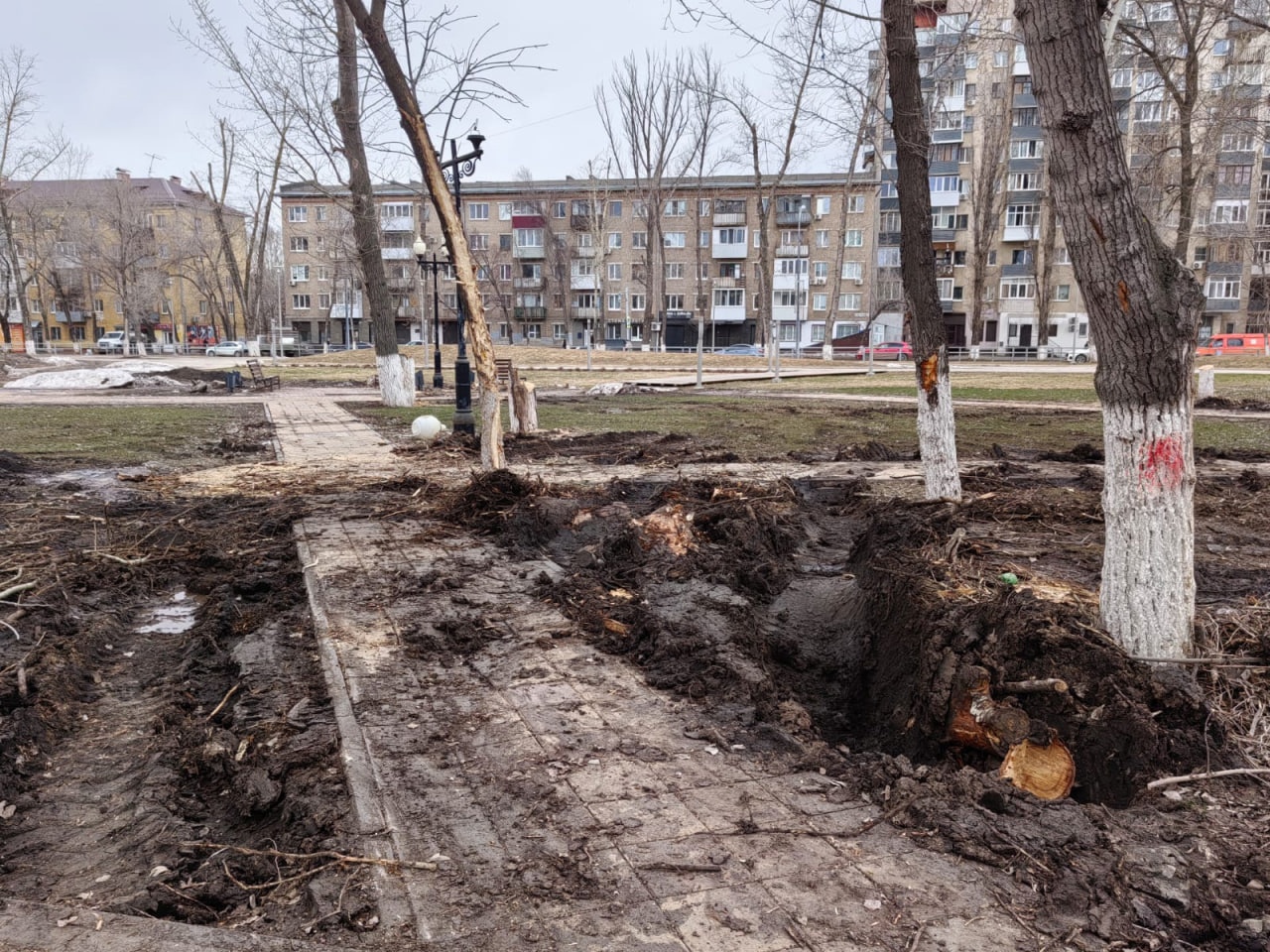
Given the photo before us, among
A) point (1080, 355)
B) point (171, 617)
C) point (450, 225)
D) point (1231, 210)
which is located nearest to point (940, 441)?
point (450, 225)

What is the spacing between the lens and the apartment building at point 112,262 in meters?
57.3

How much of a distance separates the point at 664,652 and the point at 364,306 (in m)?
70.5

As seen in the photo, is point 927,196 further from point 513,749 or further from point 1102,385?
point 513,749

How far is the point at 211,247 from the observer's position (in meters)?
68.8

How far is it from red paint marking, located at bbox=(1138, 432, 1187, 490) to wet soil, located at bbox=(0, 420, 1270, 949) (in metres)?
0.67

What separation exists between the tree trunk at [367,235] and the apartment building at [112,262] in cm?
3320

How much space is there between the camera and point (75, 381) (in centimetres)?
2642

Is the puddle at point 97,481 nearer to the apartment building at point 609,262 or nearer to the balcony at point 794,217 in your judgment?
the apartment building at point 609,262

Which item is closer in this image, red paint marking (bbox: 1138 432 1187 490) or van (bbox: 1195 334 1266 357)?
red paint marking (bbox: 1138 432 1187 490)

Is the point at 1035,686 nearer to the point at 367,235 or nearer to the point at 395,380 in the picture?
the point at 395,380

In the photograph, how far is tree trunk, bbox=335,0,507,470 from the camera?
8844 mm

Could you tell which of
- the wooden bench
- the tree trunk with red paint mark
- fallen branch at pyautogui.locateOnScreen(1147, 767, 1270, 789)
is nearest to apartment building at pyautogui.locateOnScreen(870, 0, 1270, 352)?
the wooden bench

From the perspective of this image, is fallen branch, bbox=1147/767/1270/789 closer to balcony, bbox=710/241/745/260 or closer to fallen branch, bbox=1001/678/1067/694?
fallen branch, bbox=1001/678/1067/694

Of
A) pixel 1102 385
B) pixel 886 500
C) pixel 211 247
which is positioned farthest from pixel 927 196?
pixel 211 247
